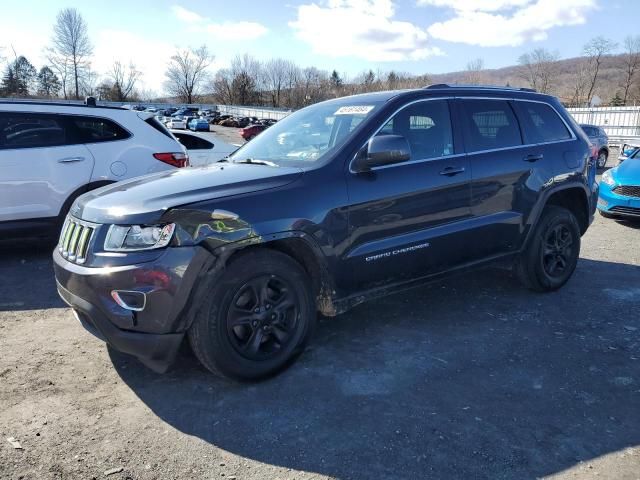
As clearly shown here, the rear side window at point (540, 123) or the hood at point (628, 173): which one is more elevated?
the rear side window at point (540, 123)

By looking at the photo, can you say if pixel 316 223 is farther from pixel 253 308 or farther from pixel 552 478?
pixel 552 478

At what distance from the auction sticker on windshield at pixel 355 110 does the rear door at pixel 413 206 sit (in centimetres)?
20

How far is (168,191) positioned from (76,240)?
2.19 ft

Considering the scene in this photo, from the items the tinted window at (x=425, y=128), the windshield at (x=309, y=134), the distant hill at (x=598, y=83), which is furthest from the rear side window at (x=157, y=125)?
the distant hill at (x=598, y=83)

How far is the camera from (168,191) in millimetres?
3244

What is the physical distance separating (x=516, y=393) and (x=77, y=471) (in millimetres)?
2516

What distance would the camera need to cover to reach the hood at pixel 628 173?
8.47 metres

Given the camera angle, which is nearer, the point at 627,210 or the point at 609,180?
the point at 627,210

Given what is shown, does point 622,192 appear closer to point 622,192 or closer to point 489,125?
point 622,192

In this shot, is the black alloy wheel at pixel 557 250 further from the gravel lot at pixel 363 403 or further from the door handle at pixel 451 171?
the door handle at pixel 451 171

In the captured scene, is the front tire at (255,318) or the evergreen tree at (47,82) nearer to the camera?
the front tire at (255,318)

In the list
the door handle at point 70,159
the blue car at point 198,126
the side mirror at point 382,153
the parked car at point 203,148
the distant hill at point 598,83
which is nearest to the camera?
the side mirror at point 382,153

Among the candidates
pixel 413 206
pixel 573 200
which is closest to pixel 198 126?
pixel 573 200

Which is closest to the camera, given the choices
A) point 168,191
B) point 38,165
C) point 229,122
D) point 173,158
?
point 168,191
